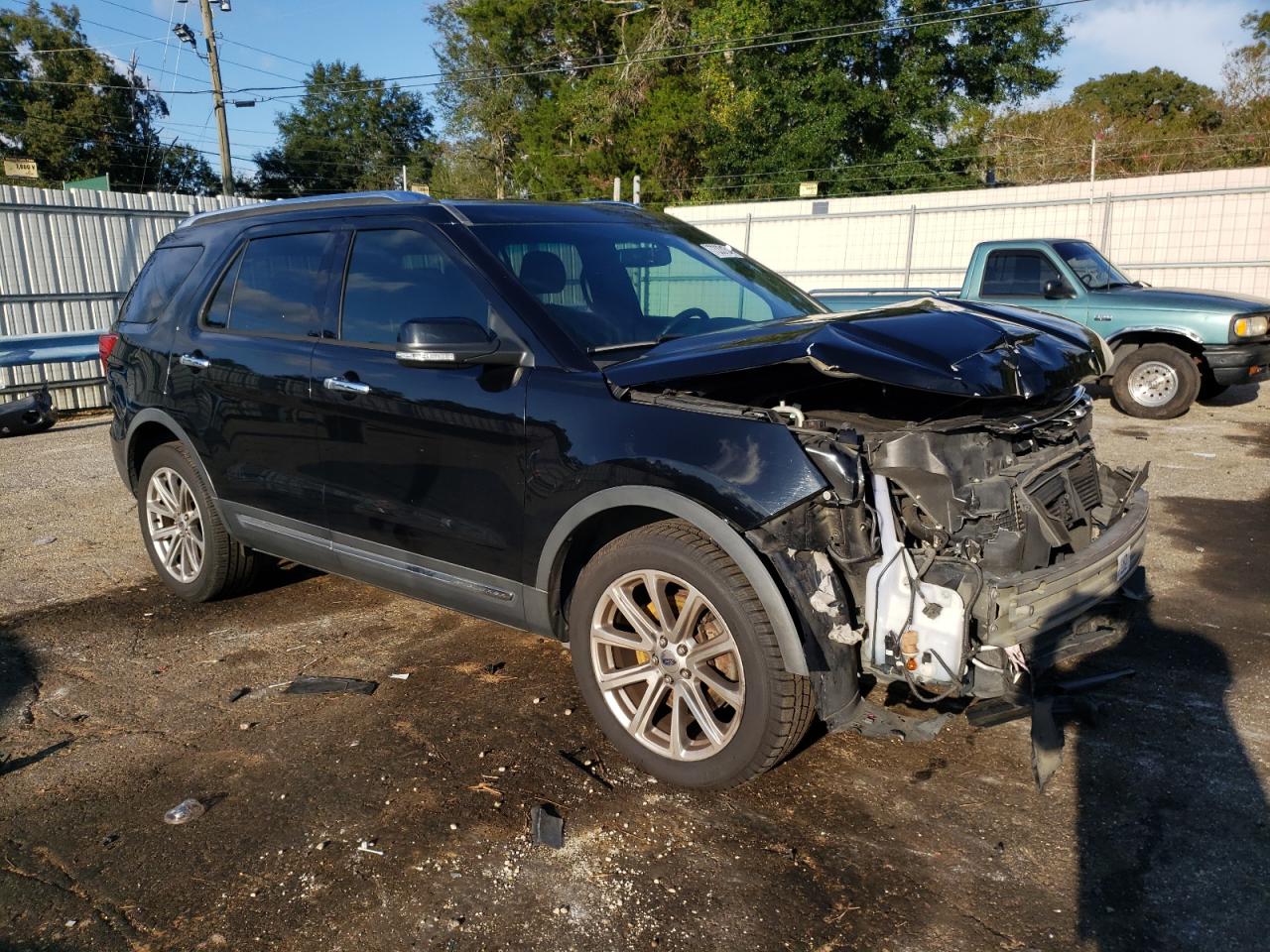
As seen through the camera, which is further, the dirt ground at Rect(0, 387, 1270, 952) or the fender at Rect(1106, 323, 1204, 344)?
the fender at Rect(1106, 323, 1204, 344)

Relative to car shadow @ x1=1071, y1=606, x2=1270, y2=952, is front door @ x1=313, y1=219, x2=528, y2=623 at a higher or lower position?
higher

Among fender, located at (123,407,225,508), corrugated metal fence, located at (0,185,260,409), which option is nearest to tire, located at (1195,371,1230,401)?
fender, located at (123,407,225,508)

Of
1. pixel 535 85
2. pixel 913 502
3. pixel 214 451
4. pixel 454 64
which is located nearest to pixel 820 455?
pixel 913 502

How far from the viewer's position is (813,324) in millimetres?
3547

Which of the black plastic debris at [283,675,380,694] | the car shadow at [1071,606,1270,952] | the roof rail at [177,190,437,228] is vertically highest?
the roof rail at [177,190,437,228]

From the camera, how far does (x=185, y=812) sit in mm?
3287

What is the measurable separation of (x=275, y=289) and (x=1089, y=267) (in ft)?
29.5

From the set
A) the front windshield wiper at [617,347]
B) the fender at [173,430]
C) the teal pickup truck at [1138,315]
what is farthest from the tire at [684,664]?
the teal pickup truck at [1138,315]

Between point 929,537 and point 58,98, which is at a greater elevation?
point 58,98

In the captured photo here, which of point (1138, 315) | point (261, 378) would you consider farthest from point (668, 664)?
point (1138, 315)

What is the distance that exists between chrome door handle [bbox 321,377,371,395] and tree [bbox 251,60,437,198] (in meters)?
65.8

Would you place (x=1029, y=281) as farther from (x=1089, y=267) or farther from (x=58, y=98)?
(x=58, y=98)

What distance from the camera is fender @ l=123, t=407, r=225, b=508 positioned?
4.96 meters

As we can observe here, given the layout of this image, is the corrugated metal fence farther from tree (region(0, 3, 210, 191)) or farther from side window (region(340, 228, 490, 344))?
tree (region(0, 3, 210, 191))
